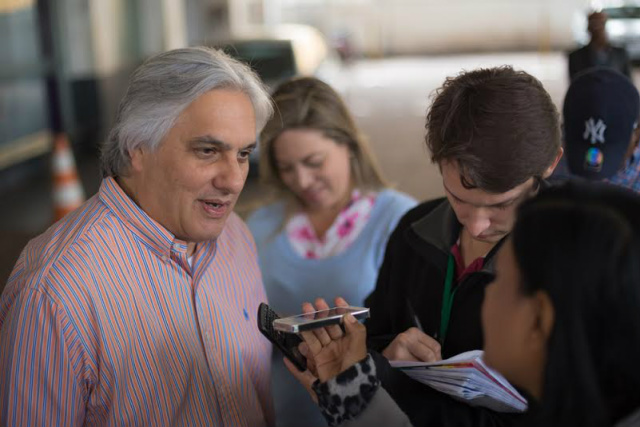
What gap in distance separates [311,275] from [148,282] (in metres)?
1.10

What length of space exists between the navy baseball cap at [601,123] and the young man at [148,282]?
1.16 meters

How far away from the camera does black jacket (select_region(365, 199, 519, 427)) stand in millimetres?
1878

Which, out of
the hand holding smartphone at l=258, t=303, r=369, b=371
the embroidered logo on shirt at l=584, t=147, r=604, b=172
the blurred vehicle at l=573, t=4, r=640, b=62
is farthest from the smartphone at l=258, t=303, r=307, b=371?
the blurred vehicle at l=573, t=4, r=640, b=62

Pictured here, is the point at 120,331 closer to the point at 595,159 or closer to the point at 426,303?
the point at 426,303

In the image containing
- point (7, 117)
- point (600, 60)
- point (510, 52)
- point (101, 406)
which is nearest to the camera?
point (101, 406)

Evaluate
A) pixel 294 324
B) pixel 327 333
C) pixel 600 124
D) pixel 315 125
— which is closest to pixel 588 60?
pixel 600 124

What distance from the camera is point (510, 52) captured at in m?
26.9

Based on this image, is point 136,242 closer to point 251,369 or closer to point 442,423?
point 251,369

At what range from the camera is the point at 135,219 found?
6.44 ft

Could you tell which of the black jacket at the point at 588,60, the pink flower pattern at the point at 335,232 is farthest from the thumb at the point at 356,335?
the black jacket at the point at 588,60

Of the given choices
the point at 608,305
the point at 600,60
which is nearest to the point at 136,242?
the point at 608,305

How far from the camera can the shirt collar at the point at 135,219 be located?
6.44 ft

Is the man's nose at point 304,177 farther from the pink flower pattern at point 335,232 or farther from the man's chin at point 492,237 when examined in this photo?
the man's chin at point 492,237

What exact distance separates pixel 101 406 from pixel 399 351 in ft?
2.41
